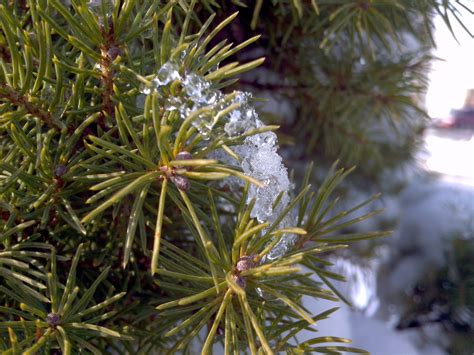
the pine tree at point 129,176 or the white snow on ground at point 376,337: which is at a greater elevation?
the pine tree at point 129,176

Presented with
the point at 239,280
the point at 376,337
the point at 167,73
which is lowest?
the point at 376,337

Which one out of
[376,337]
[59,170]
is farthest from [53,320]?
[376,337]

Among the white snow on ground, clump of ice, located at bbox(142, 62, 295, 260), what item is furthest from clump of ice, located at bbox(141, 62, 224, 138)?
the white snow on ground

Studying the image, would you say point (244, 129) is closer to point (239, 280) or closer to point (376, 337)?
point (239, 280)

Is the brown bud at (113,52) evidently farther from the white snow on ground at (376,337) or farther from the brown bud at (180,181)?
the white snow on ground at (376,337)

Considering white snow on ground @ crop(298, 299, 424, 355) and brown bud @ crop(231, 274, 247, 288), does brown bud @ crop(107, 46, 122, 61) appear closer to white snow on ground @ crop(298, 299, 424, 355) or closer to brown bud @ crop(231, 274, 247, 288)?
brown bud @ crop(231, 274, 247, 288)

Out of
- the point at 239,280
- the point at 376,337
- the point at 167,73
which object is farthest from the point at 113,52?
the point at 376,337

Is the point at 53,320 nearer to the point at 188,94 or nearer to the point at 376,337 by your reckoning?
the point at 188,94

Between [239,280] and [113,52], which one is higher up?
[113,52]

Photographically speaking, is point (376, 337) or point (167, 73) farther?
point (376, 337)

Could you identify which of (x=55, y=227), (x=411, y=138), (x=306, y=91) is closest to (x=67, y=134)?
(x=55, y=227)

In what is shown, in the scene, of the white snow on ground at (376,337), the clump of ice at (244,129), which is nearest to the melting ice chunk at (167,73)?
the clump of ice at (244,129)

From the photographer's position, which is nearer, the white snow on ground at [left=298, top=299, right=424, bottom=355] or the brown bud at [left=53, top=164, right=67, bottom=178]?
the brown bud at [left=53, top=164, right=67, bottom=178]

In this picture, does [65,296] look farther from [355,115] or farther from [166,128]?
[355,115]
